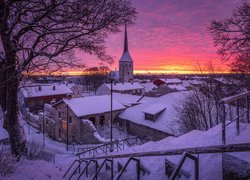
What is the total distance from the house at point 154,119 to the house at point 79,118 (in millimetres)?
3115

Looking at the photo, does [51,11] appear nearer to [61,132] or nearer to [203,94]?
[203,94]

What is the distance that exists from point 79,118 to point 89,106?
3358 millimetres

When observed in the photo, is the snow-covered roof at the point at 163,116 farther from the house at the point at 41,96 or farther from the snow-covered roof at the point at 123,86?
the snow-covered roof at the point at 123,86

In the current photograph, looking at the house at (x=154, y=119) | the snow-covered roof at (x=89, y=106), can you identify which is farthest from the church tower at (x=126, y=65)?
the house at (x=154, y=119)

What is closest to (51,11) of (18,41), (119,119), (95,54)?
(18,41)

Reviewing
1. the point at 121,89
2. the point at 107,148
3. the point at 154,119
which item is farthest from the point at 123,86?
the point at 107,148

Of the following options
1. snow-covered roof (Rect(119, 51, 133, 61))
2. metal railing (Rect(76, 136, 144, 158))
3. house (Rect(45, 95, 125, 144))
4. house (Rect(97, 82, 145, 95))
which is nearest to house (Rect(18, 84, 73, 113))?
house (Rect(97, 82, 145, 95))

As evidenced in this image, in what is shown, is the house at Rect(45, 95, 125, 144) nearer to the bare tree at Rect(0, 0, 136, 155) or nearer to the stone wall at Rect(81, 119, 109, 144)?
the stone wall at Rect(81, 119, 109, 144)

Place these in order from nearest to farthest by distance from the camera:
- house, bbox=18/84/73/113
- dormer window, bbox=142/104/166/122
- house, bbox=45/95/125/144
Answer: dormer window, bbox=142/104/166/122 < house, bbox=45/95/125/144 < house, bbox=18/84/73/113

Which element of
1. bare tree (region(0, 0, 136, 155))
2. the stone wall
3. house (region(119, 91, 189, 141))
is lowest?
the stone wall

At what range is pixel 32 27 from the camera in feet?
24.7

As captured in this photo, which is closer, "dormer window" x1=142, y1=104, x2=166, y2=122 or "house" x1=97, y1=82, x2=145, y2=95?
"dormer window" x1=142, y1=104, x2=166, y2=122

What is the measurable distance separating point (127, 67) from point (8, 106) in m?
81.8

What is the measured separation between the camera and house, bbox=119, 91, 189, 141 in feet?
74.9
